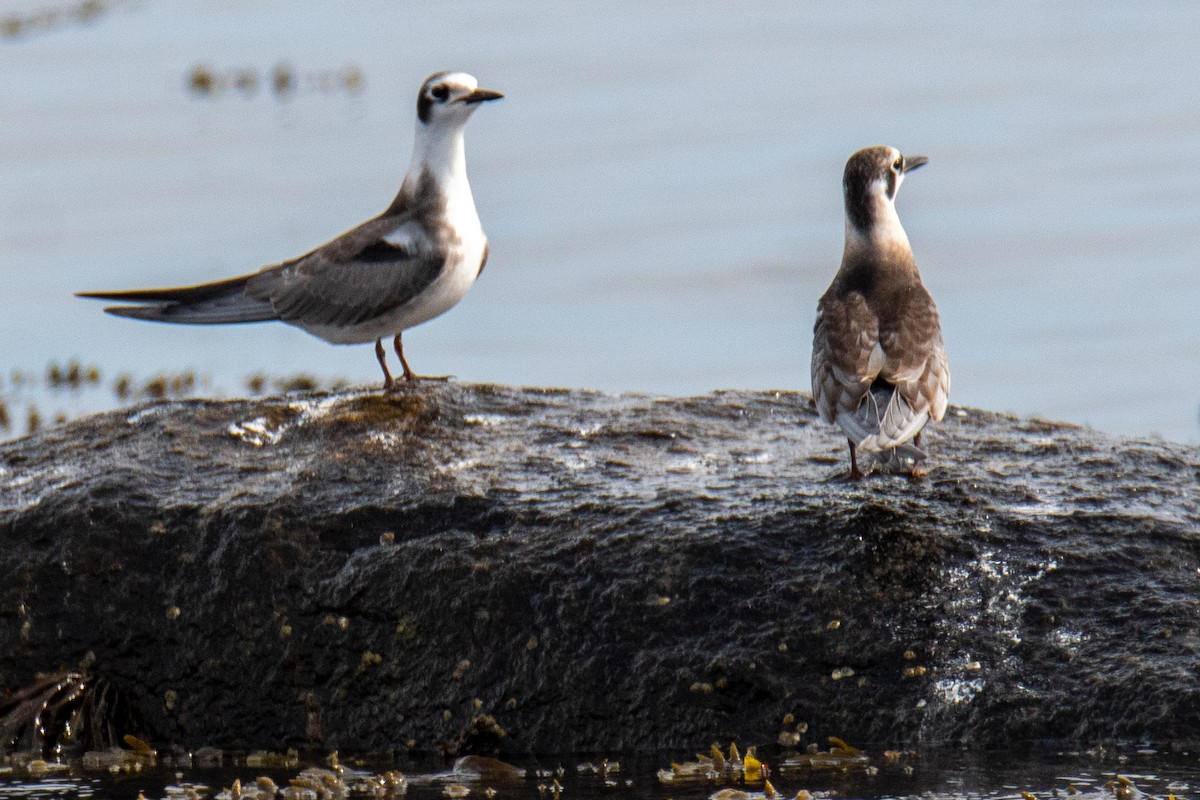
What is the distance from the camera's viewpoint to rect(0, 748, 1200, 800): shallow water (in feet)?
14.9

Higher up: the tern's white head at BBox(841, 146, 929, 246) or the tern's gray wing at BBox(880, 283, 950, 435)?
the tern's white head at BBox(841, 146, 929, 246)

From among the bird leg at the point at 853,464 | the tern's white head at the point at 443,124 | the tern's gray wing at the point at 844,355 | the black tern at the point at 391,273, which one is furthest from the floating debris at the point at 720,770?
the tern's white head at the point at 443,124

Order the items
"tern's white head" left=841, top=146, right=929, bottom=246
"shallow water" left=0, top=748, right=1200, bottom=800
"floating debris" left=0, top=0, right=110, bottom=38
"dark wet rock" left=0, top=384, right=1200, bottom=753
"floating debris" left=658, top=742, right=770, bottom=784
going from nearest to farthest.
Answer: "shallow water" left=0, top=748, right=1200, bottom=800 < "floating debris" left=658, top=742, right=770, bottom=784 < "dark wet rock" left=0, top=384, right=1200, bottom=753 < "tern's white head" left=841, top=146, right=929, bottom=246 < "floating debris" left=0, top=0, right=110, bottom=38

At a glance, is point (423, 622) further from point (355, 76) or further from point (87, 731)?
point (355, 76)

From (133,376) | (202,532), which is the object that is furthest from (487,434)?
(133,376)

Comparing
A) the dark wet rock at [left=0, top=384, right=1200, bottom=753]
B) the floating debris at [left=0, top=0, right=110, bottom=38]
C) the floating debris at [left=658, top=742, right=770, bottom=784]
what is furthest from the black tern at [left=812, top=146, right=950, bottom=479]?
the floating debris at [left=0, top=0, right=110, bottom=38]

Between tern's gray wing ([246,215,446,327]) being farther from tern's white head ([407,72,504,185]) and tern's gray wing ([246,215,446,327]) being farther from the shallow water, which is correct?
the shallow water

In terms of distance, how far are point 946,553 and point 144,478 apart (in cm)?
272

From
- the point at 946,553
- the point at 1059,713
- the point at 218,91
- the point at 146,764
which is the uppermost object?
the point at 218,91

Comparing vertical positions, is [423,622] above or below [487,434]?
below

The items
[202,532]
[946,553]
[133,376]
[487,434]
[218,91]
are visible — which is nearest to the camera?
[946,553]

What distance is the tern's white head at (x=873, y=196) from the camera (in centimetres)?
697

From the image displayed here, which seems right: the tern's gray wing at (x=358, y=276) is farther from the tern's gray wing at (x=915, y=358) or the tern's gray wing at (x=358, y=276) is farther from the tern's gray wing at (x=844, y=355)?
the tern's gray wing at (x=915, y=358)

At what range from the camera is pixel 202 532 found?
5.64 metres
